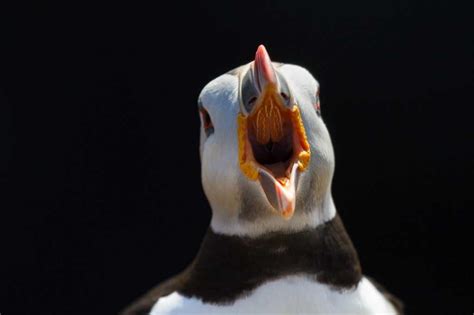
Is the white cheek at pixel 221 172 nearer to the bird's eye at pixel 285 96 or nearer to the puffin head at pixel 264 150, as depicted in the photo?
the puffin head at pixel 264 150

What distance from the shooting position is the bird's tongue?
3596 mm

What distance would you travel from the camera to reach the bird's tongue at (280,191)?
3.60m

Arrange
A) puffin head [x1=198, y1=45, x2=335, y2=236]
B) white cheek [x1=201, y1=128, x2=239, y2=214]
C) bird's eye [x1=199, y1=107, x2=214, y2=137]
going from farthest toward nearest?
bird's eye [x1=199, y1=107, x2=214, y2=137] < white cheek [x1=201, y1=128, x2=239, y2=214] < puffin head [x1=198, y1=45, x2=335, y2=236]

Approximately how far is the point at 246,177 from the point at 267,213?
163 mm

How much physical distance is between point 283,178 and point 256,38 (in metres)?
2.58

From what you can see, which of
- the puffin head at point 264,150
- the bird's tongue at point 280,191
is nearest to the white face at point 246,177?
the puffin head at point 264,150

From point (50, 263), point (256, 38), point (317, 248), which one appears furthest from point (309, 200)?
point (50, 263)

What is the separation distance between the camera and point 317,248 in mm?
3955

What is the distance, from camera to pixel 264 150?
12.8 ft

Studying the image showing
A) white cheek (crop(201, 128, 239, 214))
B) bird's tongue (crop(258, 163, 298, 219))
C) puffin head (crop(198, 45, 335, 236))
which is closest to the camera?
bird's tongue (crop(258, 163, 298, 219))

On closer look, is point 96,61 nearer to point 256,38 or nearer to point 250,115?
point 256,38

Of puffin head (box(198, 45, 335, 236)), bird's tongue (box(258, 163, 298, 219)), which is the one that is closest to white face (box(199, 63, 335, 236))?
puffin head (box(198, 45, 335, 236))

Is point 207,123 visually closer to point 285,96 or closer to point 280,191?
point 285,96

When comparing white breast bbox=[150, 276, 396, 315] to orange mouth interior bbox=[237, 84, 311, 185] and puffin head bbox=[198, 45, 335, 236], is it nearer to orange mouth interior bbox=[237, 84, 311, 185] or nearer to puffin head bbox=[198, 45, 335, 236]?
puffin head bbox=[198, 45, 335, 236]
